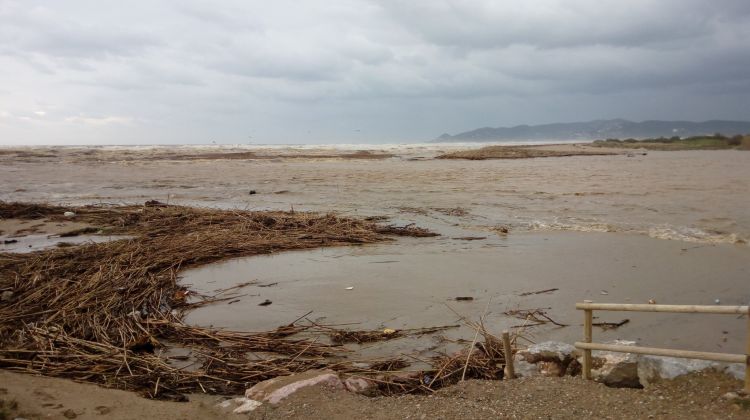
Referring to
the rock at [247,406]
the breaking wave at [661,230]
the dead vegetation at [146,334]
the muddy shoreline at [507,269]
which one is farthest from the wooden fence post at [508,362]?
the breaking wave at [661,230]

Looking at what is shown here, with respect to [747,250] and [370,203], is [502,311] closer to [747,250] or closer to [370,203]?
[747,250]

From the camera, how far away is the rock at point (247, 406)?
139 inches

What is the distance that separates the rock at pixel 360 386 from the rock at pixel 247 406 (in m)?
0.69

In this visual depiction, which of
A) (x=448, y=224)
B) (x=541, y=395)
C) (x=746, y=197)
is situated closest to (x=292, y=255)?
(x=448, y=224)

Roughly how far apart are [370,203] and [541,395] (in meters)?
11.4

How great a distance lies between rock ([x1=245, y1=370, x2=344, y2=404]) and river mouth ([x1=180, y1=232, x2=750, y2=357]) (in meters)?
0.89

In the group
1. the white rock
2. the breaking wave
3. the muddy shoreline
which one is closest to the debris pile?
the muddy shoreline

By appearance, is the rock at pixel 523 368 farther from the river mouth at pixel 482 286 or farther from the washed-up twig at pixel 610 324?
the washed-up twig at pixel 610 324

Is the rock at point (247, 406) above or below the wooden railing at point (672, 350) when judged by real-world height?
below

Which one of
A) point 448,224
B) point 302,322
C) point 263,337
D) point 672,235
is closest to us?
point 263,337

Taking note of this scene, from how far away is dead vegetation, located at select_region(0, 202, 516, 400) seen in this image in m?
4.05

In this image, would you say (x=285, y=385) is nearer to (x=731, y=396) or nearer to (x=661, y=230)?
(x=731, y=396)

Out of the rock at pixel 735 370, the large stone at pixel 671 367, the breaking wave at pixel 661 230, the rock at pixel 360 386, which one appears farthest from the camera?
the breaking wave at pixel 661 230

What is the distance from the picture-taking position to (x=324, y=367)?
4258mm
